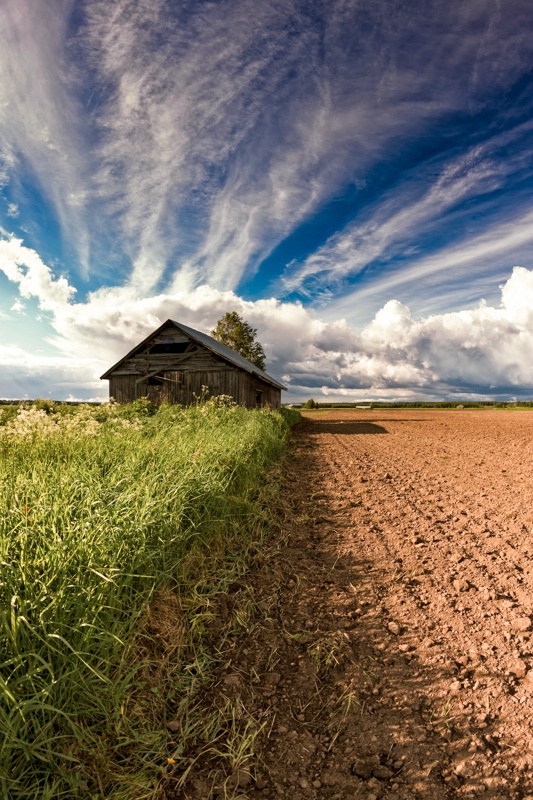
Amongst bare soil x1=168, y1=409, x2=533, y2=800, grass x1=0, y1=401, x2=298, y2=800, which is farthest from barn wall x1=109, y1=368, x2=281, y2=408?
grass x1=0, y1=401, x2=298, y2=800

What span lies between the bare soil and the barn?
50.8ft

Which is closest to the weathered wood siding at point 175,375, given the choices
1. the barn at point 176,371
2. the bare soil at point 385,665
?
the barn at point 176,371

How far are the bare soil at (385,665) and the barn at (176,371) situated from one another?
1548cm

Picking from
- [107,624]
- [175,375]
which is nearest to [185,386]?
[175,375]

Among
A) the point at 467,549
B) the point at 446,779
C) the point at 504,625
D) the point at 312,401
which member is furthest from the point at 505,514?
the point at 312,401

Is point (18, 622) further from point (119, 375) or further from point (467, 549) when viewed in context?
point (119, 375)

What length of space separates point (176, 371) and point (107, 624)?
19316 millimetres

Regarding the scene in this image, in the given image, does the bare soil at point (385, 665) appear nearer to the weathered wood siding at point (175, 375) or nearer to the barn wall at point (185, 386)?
the barn wall at point (185, 386)

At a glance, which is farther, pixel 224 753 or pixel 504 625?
pixel 504 625

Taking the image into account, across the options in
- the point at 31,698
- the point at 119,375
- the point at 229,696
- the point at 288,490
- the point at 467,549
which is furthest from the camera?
the point at 119,375

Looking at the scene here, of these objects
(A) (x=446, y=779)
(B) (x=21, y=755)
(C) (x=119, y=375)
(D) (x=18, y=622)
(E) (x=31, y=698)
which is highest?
(C) (x=119, y=375)

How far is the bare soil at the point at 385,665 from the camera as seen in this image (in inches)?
80.9

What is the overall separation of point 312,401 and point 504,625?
229 ft

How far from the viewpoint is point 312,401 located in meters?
72.6
